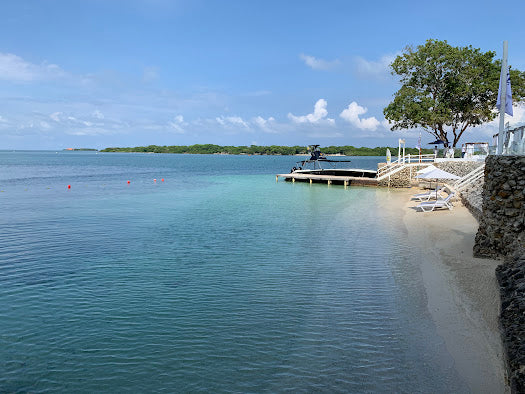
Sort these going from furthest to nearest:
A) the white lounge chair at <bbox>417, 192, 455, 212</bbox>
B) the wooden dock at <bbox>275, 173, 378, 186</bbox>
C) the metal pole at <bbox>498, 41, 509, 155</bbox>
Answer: the wooden dock at <bbox>275, 173, 378, 186</bbox>
the white lounge chair at <bbox>417, 192, 455, 212</bbox>
the metal pole at <bbox>498, 41, 509, 155</bbox>

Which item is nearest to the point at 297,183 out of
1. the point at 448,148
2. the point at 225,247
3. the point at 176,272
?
the point at 448,148

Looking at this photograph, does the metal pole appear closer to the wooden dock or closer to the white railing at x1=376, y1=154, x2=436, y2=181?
the white railing at x1=376, y1=154, x2=436, y2=181

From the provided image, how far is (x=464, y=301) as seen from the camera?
10055 millimetres

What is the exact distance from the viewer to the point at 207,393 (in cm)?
656

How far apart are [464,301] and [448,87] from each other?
40952mm

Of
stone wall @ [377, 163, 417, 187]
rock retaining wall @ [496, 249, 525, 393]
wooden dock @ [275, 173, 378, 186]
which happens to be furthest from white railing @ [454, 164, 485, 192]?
rock retaining wall @ [496, 249, 525, 393]

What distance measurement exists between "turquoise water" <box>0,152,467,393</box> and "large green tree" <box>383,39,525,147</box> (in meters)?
30.5

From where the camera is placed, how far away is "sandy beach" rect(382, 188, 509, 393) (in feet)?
23.6

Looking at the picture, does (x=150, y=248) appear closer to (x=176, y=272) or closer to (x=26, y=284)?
(x=176, y=272)

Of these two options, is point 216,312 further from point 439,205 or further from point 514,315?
point 439,205

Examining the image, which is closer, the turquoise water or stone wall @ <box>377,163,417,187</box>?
the turquoise water

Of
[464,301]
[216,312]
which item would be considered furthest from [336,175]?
[216,312]

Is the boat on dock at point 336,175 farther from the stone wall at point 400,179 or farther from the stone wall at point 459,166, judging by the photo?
the stone wall at point 459,166

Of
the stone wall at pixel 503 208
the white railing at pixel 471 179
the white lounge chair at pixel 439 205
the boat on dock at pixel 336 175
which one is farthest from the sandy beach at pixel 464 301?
the boat on dock at pixel 336 175
